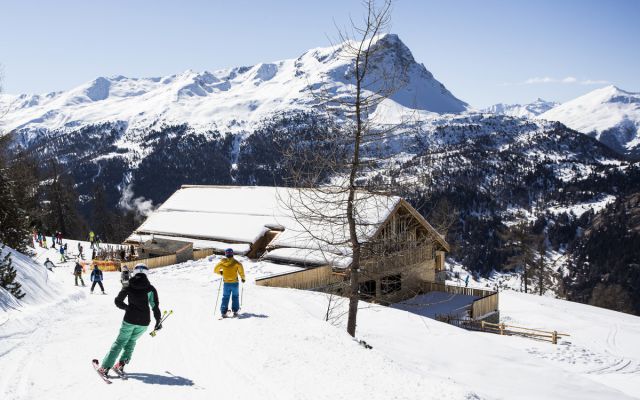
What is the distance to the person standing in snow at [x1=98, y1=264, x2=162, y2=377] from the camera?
8.29 m

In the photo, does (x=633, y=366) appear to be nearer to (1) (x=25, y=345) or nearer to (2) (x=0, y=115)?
(1) (x=25, y=345)

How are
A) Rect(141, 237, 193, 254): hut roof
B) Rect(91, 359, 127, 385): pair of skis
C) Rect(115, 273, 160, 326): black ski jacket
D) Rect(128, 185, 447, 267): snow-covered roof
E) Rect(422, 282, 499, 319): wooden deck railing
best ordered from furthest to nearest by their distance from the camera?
Rect(141, 237, 193, 254): hut roof → Rect(128, 185, 447, 267): snow-covered roof → Rect(422, 282, 499, 319): wooden deck railing → Rect(115, 273, 160, 326): black ski jacket → Rect(91, 359, 127, 385): pair of skis

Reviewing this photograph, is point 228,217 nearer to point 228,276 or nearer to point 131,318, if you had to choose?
point 228,276

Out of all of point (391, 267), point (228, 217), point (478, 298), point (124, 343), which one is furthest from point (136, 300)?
point (228, 217)

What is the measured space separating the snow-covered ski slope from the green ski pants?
334mm

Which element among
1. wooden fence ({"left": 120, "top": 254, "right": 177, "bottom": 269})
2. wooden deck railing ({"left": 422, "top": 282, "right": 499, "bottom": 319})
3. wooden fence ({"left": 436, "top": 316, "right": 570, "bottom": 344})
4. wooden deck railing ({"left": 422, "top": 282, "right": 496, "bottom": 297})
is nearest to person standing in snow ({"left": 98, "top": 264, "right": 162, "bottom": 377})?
wooden fence ({"left": 436, "top": 316, "right": 570, "bottom": 344})

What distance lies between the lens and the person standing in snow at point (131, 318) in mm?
8289

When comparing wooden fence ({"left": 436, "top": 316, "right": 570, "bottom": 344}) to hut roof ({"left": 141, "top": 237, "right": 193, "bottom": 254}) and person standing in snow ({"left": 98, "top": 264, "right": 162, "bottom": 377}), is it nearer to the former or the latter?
hut roof ({"left": 141, "top": 237, "right": 193, "bottom": 254})

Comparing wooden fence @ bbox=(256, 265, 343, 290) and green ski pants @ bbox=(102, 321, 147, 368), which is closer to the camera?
green ski pants @ bbox=(102, 321, 147, 368)

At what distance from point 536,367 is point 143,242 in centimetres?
2918

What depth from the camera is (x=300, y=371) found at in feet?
30.4

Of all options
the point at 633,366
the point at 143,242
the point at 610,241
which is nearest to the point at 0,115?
the point at 143,242

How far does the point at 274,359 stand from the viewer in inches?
388

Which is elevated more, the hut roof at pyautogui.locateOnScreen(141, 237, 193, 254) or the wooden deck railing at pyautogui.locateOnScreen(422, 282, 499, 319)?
the hut roof at pyautogui.locateOnScreen(141, 237, 193, 254)
